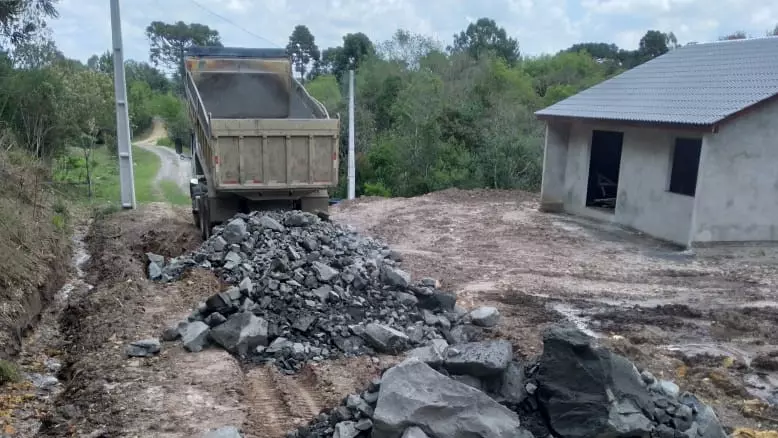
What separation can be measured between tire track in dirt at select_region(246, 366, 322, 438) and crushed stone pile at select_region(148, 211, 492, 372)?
27 centimetres

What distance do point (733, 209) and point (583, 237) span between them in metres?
2.95

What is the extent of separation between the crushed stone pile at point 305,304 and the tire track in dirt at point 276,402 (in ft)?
0.89

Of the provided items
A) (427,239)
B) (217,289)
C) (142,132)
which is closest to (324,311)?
(217,289)

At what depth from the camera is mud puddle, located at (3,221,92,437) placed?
575 cm

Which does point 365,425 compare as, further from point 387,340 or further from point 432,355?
point 387,340

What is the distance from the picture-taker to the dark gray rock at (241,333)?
6.88 m

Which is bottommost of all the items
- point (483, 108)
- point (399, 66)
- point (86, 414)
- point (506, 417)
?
point (86, 414)

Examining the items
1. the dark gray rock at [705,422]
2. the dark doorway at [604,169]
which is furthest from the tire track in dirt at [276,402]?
the dark doorway at [604,169]

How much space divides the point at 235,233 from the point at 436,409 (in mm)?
6134

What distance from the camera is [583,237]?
45.6 ft

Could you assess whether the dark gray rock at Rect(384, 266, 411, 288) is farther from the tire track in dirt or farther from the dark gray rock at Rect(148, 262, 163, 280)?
the dark gray rock at Rect(148, 262, 163, 280)

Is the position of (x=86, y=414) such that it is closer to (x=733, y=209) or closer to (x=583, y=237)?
(x=583, y=237)

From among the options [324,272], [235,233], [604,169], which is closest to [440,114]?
[604,169]

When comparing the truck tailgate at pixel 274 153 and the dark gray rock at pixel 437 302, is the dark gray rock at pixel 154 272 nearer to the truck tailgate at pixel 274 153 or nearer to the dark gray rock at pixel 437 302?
the truck tailgate at pixel 274 153
